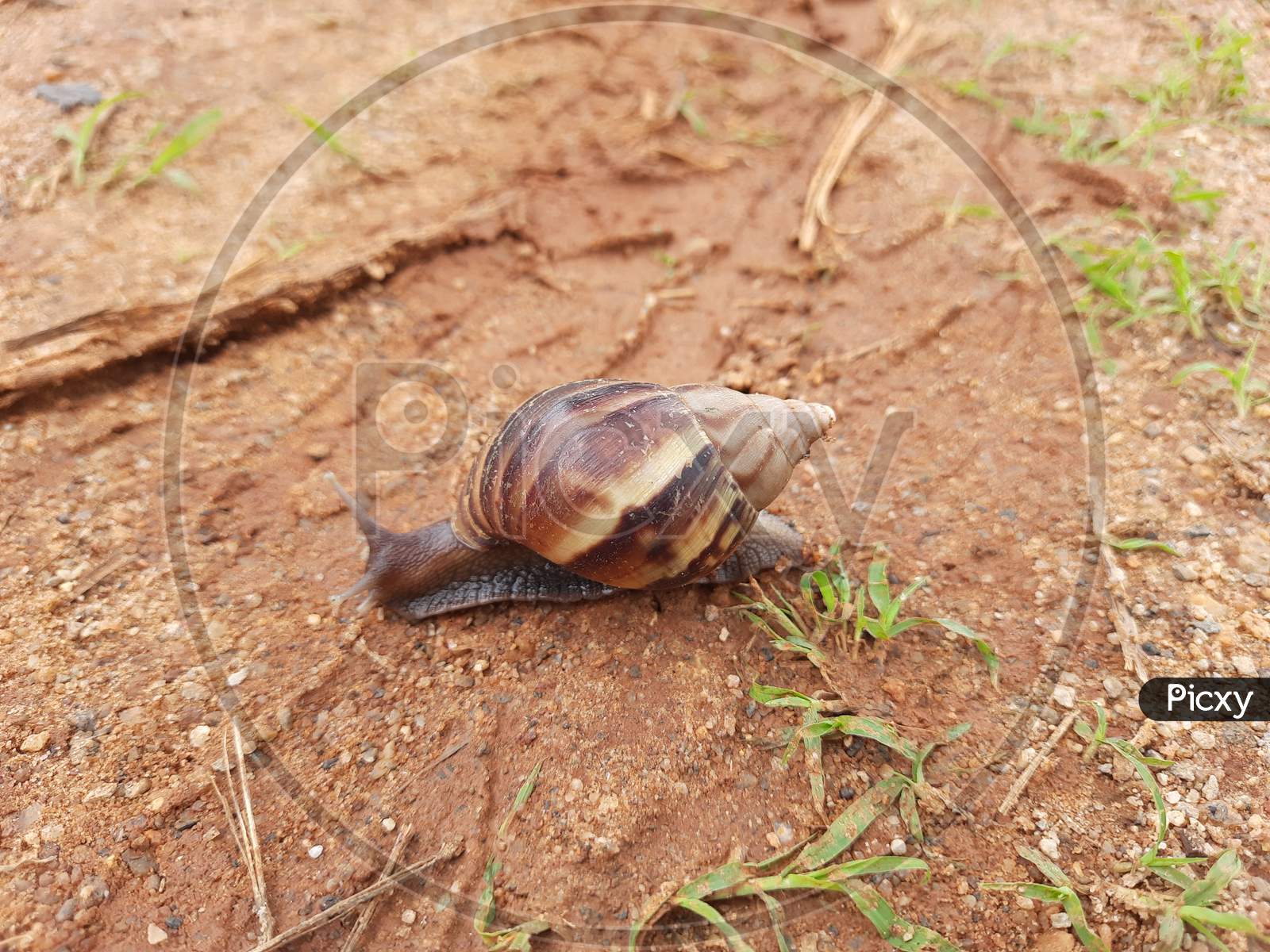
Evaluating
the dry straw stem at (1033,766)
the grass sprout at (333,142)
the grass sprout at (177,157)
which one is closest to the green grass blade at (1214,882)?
the dry straw stem at (1033,766)

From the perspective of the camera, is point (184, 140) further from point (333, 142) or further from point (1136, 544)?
point (1136, 544)

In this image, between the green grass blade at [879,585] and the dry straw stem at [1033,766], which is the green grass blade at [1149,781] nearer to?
the dry straw stem at [1033,766]

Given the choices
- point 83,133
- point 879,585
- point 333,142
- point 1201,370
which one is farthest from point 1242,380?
point 83,133

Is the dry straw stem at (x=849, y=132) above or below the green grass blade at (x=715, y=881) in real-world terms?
above

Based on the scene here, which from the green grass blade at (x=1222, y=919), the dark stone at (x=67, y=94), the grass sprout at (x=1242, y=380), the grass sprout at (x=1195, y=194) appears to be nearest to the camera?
the green grass blade at (x=1222, y=919)

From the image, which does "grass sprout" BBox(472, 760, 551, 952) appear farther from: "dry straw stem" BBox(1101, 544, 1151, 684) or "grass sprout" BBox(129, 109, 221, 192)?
"grass sprout" BBox(129, 109, 221, 192)

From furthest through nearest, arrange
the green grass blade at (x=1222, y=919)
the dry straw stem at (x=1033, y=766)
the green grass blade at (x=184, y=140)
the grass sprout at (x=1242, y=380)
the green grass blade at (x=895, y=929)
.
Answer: the green grass blade at (x=184, y=140) → the grass sprout at (x=1242, y=380) → the dry straw stem at (x=1033, y=766) → the green grass blade at (x=895, y=929) → the green grass blade at (x=1222, y=919)
